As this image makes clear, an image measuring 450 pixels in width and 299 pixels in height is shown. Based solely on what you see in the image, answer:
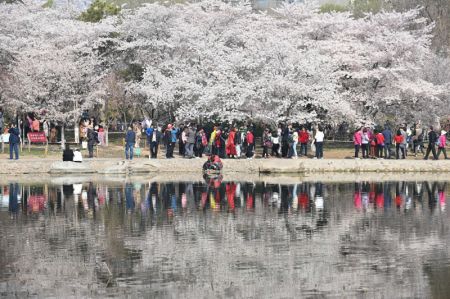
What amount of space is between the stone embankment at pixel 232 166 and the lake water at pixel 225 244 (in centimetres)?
909

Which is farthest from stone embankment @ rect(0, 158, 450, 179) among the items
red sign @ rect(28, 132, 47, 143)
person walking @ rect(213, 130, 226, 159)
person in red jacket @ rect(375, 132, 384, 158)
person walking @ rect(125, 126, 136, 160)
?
red sign @ rect(28, 132, 47, 143)

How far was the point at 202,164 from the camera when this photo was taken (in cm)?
3850

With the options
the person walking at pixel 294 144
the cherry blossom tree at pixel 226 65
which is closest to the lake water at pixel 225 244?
the person walking at pixel 294 144

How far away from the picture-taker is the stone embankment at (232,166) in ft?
122

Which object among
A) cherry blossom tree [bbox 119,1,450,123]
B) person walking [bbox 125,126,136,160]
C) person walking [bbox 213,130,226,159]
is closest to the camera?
person walking [bbox 125,126,136,160]

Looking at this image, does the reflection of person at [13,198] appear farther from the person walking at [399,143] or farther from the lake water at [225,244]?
the person walking at [399,143]

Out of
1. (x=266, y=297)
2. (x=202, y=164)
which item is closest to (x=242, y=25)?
(x=202, y=164)

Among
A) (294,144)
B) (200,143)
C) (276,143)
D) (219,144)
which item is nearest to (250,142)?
(219,144)

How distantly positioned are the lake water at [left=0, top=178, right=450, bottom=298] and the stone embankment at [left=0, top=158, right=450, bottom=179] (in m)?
9.09

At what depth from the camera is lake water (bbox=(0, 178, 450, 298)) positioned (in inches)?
540

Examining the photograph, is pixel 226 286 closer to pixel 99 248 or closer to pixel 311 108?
pixel 99 248

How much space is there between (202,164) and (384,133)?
9.77 meters

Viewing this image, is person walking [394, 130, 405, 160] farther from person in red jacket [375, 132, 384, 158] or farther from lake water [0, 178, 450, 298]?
lake water [0, 178, 450, 298]

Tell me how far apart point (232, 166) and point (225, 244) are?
21.1m
